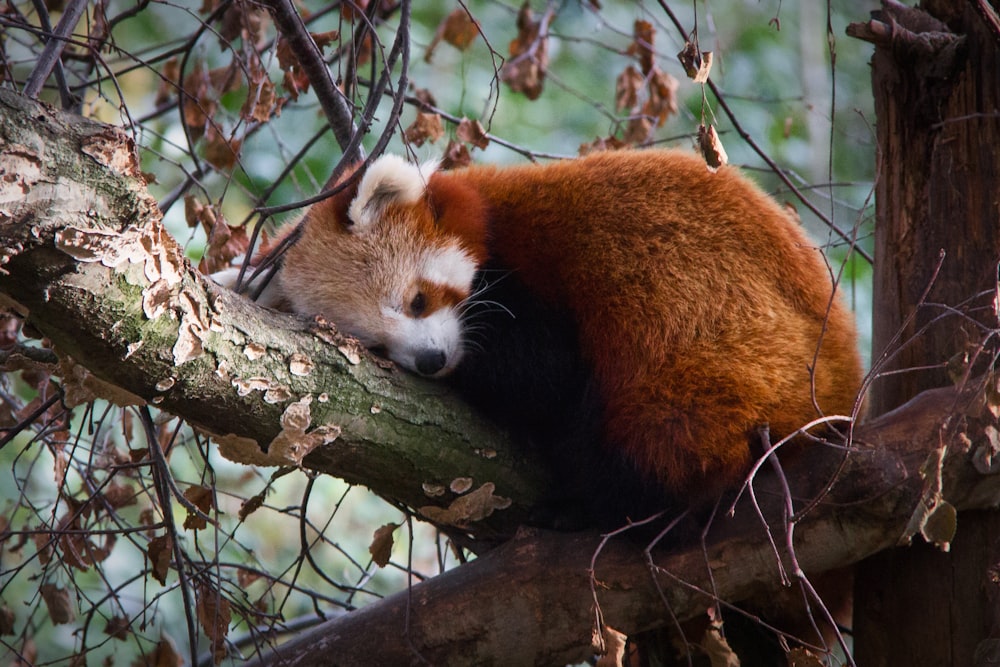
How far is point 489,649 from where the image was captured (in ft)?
7.75

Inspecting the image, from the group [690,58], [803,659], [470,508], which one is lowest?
[803,659]

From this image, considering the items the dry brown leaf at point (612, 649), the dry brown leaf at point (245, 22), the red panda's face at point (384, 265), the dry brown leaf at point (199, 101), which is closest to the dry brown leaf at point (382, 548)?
the red panda's face at point (384, 265)

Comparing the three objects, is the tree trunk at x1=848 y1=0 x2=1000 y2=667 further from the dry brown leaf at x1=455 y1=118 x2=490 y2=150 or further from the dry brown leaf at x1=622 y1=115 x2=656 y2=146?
the dry brown leaf at x1=455 y1=118 x2=490 y2=150

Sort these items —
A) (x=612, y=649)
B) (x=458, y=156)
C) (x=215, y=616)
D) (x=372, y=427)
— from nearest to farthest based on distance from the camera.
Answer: (x=612, y=649) → (x=372, y=427) → (x=215, y=616) → (x=458, y=156)

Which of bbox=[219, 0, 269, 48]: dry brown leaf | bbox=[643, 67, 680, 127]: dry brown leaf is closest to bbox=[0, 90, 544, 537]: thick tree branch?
bbox=[219, 0, 269, 48]: dry brown leaf

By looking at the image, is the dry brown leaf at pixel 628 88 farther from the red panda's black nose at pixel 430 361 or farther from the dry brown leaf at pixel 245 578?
the dry brown leaf at pixel 245 578

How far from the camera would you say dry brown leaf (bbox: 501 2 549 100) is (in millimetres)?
3504

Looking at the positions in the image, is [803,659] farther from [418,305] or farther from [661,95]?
[661,95]

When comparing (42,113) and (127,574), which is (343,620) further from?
(127,574)

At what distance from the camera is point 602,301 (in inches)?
102

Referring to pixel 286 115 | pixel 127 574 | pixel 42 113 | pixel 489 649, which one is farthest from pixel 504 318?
pixel 286 115

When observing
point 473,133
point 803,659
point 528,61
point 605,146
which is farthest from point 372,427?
point 528,61

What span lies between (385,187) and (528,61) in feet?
3.90

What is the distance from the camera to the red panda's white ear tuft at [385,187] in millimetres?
2592
